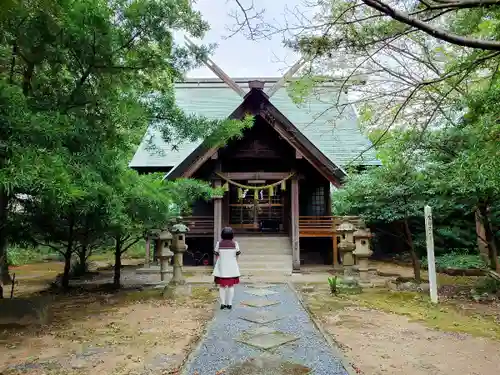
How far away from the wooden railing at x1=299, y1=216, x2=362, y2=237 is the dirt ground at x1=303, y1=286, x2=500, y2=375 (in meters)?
4.20

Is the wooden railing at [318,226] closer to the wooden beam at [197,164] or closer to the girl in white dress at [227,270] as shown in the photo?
the wooden beam at [197,164]

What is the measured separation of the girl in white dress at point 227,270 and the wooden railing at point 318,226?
5542 mm

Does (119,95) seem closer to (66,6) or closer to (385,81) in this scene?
(66,6)

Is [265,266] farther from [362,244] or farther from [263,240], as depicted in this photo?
[362,244]

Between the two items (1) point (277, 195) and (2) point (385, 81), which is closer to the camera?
(2) point (385, 81)

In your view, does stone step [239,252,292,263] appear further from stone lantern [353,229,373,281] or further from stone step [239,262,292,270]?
stone lantern [353,229,373,281]

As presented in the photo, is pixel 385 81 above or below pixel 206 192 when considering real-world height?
above

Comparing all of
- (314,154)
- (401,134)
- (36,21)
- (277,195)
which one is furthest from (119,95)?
(277,195)

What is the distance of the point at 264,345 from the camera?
4.21 meters

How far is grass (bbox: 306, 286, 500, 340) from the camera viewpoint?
202 inches

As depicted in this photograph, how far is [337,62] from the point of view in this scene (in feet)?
18.7

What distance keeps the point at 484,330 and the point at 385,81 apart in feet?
18.1

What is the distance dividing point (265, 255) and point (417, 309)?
17.9ft

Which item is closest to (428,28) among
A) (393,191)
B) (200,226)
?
(393,191)
